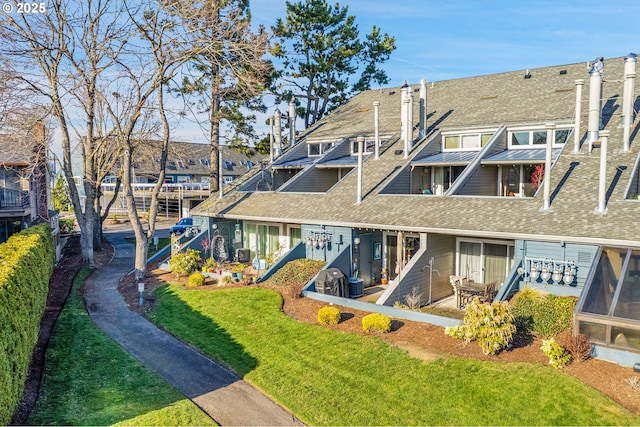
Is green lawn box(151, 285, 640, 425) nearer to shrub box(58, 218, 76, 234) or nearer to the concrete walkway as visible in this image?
the concrete walkway

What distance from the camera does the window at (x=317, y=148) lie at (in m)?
29.2

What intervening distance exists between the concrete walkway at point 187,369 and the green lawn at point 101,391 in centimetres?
37

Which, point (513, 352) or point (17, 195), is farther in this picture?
point (17, 195)

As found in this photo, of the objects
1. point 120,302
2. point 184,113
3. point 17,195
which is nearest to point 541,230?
point 120,302

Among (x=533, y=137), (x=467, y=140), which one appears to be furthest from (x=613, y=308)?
(x=467, y=140)

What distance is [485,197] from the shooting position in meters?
17.8

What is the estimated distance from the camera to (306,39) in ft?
124

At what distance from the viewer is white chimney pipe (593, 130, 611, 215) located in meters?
14.6

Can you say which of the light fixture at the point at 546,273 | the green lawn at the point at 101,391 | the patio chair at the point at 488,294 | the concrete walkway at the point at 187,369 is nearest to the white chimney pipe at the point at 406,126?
the patio chair at the point at 488,294

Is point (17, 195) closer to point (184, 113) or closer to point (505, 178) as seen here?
point (184, 113)

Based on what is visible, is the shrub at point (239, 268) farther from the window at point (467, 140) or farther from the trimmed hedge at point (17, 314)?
the window at point (467, 140)

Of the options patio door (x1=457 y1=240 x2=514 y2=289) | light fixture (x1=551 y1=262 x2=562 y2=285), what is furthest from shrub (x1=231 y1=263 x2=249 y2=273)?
light fixture (x1=551 y1=262 x2=562 y2=285)

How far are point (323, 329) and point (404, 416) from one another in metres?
5.07

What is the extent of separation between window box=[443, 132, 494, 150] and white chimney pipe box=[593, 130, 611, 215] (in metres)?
7.41
